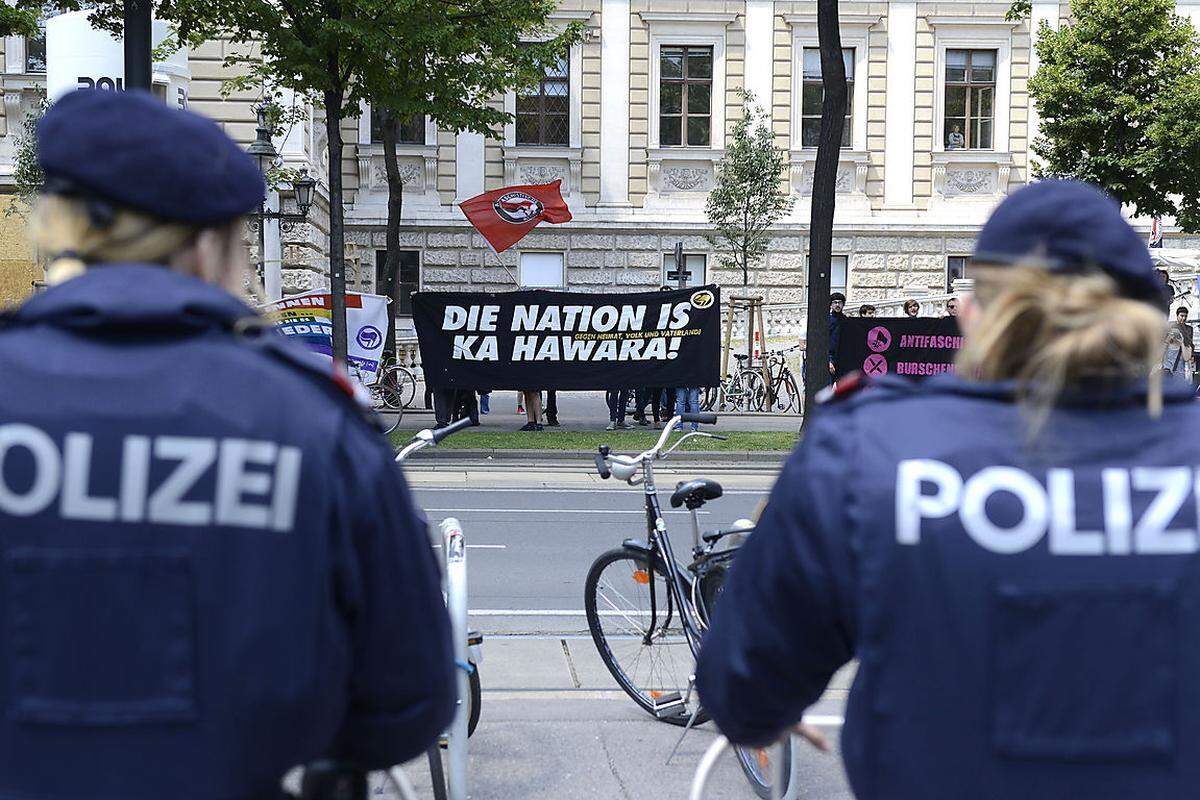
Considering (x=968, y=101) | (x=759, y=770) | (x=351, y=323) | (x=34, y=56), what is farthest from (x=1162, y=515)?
(x=968, y=101)

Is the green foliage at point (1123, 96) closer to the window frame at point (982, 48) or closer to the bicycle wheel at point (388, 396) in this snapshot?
the window frame at point (982, 48)

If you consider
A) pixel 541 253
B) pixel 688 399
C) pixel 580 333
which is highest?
pixel 541 253

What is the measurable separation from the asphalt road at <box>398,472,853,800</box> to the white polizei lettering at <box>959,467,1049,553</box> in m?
1.28

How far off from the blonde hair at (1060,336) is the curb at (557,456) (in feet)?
46.4

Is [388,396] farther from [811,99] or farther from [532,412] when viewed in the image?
[811,99]

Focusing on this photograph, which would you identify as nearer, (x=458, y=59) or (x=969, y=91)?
(x=458, y=59)

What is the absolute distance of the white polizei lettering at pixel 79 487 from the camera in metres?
1.70

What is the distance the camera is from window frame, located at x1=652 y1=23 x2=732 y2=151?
105ft

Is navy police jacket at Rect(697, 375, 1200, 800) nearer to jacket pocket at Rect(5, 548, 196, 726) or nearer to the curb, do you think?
jacket pocket at Rect(5, 548, 196, 726)

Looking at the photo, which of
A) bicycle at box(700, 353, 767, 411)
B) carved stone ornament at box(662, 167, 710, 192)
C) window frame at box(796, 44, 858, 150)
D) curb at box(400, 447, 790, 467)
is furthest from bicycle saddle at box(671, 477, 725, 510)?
window frame at box(796, 44, 858, 150)

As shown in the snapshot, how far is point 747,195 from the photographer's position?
2941cm

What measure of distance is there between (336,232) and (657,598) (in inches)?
508

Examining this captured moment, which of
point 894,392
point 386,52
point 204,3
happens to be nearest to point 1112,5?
point 386,52

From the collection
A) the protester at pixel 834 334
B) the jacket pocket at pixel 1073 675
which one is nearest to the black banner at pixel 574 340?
the protester at pixel 834 334
